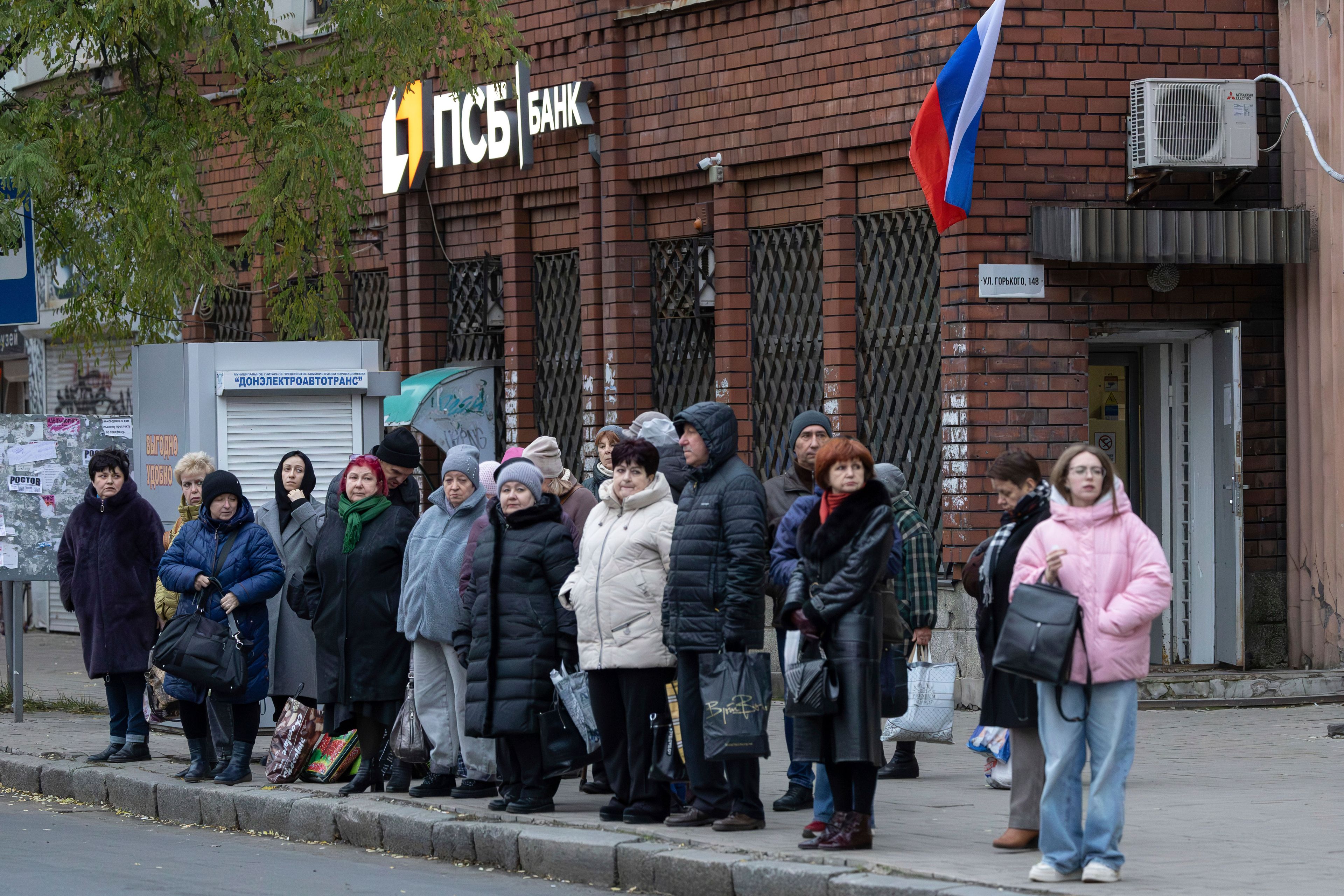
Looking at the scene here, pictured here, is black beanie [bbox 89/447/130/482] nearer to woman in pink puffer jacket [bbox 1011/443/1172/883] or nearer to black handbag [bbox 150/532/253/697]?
black handbag [bbox 150/532/253/697]

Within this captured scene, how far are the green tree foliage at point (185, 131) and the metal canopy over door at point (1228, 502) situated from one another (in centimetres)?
579

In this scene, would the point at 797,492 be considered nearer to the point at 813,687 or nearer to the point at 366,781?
the point at 813,687

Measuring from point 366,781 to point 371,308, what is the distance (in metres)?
9.66

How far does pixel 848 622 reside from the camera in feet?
25.7

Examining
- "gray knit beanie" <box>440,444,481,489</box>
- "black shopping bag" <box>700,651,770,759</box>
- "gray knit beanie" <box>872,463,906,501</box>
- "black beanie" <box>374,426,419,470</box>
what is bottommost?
"black shopping bag" <box>700,651,770,759</box>

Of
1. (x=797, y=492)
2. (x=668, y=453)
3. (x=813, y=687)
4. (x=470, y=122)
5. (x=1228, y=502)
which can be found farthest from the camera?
(x=470, y=122)

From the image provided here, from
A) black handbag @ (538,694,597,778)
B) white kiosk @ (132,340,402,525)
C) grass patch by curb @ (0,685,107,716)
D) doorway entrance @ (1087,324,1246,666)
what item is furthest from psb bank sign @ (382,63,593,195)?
black handbag @ (538,694,597,778)

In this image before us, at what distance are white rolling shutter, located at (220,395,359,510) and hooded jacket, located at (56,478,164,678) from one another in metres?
0.73

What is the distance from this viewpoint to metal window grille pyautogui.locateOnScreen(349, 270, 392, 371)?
19.0 metres

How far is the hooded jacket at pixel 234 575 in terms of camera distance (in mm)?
10539

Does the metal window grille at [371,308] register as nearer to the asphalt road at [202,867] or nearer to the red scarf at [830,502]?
the asphalt road at [202,867]

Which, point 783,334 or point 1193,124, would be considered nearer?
point 1193,124

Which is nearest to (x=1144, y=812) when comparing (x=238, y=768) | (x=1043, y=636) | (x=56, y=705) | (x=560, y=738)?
(x=1043, y=636)

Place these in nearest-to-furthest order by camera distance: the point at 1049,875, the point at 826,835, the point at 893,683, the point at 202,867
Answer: the point at 1049,875 → the point at 826,835 → the point at 893,683 → the point at 202,867
